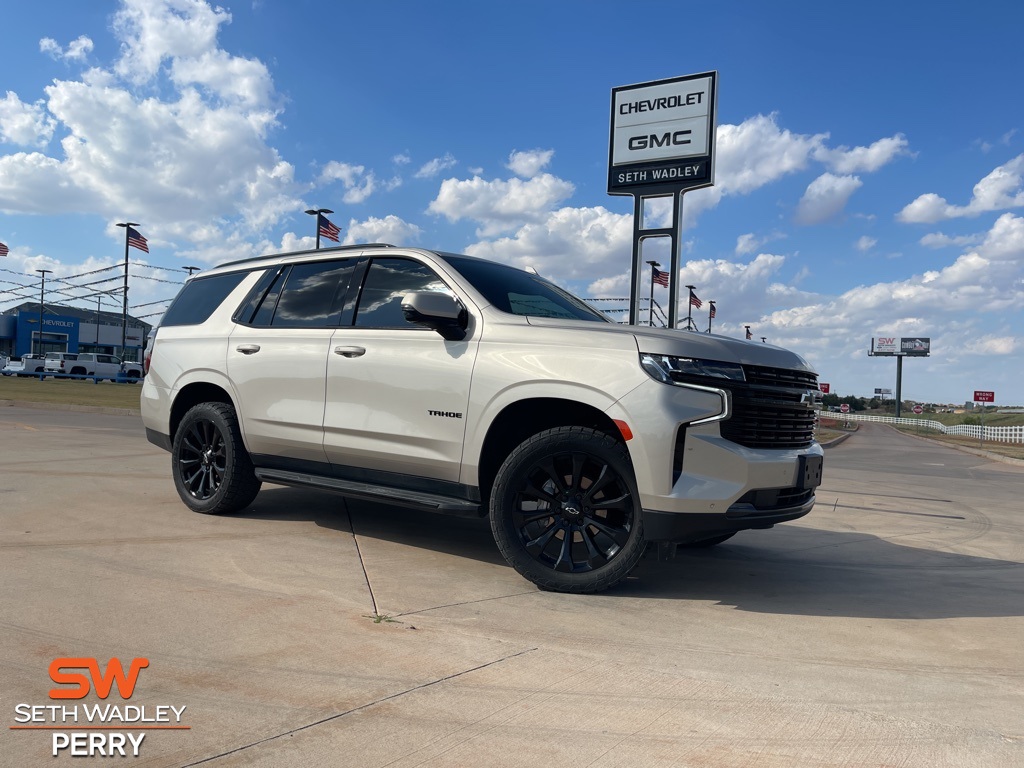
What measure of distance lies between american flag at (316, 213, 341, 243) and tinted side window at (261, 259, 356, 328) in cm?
2840

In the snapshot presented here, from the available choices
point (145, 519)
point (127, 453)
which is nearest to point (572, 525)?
point (145, 519)

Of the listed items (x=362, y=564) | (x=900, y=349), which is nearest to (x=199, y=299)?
(x=362, y=564)

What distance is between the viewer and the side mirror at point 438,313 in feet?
15.3

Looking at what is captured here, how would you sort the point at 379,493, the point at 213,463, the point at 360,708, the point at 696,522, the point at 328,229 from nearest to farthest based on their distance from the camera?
the point at 360,708
the point at 696,522
the point at 379,493
the point at 213,463
the point at 328,229

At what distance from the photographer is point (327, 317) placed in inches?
222

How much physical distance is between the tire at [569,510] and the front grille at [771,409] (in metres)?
0.62

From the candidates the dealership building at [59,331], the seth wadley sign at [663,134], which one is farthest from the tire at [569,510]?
the dealership building at [59,331]

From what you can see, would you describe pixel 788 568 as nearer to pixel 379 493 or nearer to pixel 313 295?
pixel 379 493

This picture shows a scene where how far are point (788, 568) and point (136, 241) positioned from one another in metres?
48.5

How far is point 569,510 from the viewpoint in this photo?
172 inches

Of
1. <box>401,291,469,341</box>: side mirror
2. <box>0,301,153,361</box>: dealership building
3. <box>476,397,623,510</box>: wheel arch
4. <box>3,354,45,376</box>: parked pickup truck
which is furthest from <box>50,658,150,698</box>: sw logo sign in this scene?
<box>0,301,153,361</box>: dealership building

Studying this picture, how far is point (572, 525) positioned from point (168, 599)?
2060 mm

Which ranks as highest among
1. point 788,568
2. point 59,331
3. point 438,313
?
point 59,331

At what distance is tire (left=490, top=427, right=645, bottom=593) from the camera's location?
4.25 meters
